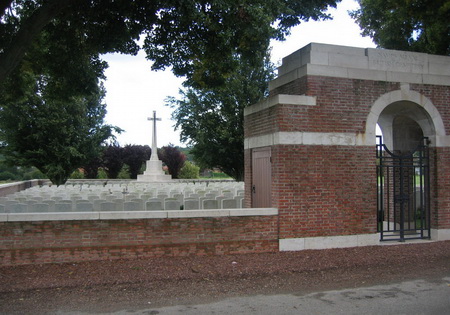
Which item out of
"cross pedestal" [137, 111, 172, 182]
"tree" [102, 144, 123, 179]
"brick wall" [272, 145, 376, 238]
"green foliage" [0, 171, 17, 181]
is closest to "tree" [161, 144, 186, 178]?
"tree" [102, 144, 123, 179]

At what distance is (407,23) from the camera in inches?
561

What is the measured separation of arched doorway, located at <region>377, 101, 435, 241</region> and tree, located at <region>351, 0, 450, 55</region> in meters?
3.04

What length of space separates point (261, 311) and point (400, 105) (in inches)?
277

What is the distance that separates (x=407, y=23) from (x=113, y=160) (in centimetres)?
3264

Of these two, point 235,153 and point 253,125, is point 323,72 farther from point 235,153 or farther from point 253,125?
point 235,153

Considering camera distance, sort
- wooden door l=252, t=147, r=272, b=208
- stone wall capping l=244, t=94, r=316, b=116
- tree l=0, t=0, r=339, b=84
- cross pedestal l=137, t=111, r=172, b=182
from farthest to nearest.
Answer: cross pedestal l=137, t=111, r=172, b=182, wooden door l=252, t=147, r=272, b=208, stone wall capping l=244, t=94, r=316, b=116, tree l=0, t=0, r=339, b=84

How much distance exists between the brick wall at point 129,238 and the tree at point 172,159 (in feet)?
114

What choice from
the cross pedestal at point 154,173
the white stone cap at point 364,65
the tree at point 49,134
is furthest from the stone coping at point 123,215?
the cross pedestal at point 154,173

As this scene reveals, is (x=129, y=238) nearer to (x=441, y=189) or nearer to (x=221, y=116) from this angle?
(x=441, y=189)

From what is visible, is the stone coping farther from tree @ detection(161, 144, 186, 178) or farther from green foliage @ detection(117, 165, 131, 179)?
tree @ detection(161, 144, 186, 178)

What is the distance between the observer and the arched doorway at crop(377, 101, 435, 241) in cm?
938

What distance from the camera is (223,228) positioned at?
8031 mm

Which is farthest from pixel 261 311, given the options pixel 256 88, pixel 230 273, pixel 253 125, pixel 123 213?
pixel 256 88

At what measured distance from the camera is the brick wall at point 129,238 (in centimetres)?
729
